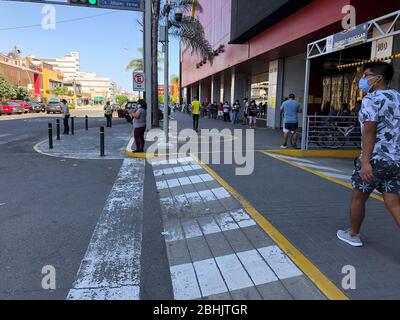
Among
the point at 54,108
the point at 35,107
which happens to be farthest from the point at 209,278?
the point at 35,107

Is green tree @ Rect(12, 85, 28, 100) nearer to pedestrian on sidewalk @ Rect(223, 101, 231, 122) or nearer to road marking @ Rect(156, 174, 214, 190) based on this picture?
pedestrian on sidewalk @ Rect(223, 101, 231, 122)

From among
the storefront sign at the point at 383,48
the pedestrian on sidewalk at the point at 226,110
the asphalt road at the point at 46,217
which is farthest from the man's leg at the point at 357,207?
the pedestrian on sidewalk at the point at 226,110

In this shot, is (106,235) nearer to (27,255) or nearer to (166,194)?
(27,255)

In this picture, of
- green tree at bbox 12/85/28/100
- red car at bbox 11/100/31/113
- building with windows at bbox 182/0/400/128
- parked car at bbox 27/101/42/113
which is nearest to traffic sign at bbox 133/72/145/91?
building with windows at bbox 182/0/400/128

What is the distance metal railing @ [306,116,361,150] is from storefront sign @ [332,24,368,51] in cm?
265

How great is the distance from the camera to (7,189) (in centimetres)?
725

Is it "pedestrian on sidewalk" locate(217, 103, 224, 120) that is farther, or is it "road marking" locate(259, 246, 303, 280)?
"pedestrian on sidewalk" locate(217, 103, 224, 120)

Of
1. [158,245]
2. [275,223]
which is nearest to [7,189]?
[158,245]

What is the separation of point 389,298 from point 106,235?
336 cm

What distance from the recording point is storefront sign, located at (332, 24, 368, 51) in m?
8.82

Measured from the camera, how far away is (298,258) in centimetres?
394

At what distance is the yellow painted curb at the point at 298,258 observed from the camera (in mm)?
3277

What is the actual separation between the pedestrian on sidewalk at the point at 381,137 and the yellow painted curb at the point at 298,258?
100 centimetres

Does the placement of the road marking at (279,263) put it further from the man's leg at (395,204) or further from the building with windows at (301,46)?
the building with windows at (301,46)
